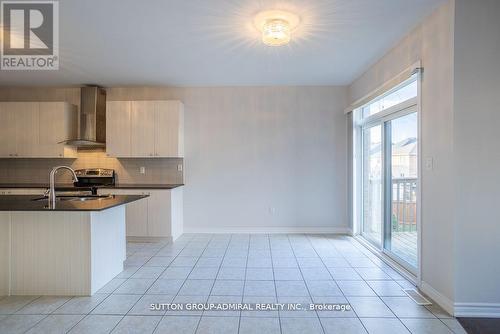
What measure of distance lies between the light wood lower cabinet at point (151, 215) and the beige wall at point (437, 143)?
351cm

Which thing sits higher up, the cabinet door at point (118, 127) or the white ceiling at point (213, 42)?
the white ceiling at point (213, 42)

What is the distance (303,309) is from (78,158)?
185 inches

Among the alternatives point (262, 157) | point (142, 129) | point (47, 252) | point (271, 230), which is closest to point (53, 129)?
point (142, 129)

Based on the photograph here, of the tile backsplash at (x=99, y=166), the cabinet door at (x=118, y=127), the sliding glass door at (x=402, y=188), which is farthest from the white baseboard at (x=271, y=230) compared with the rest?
the cabinet door at (x=118, y=127)

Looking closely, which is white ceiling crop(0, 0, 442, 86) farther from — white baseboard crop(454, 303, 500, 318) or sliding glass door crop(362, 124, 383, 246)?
white baseboard crop(454, 303, 500, 318)

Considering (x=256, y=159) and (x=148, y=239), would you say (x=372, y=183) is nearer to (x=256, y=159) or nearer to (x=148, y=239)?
(x=256, y=159)

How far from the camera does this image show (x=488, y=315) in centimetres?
230

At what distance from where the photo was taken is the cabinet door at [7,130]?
4742mm

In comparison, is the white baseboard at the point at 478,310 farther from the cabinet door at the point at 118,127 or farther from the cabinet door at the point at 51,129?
the cabinet door at the point at 51,129

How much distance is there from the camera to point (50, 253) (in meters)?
2.71

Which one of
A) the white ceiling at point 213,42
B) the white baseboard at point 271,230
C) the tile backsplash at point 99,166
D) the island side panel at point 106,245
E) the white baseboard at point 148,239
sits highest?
the white ceiling at point 213,42

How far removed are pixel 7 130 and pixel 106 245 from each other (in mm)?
3482

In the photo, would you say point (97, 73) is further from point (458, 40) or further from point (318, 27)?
point (458, 40)

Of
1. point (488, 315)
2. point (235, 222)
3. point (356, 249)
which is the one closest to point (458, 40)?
point (488, 315)
